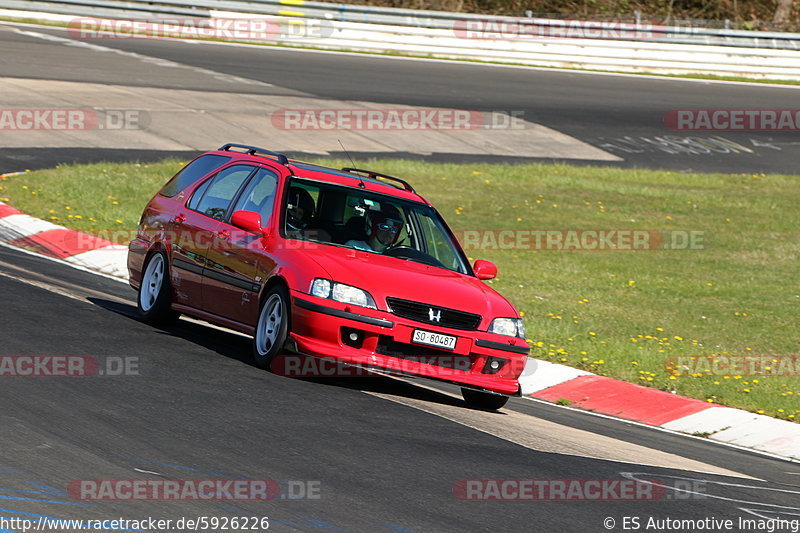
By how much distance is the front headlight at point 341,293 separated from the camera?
8641 millimetres

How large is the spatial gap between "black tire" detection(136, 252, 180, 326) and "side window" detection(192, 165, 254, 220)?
0.61m

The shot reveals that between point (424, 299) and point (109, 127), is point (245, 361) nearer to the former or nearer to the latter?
point (424, 299)

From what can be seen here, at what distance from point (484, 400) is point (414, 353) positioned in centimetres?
100

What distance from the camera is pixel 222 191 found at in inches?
411

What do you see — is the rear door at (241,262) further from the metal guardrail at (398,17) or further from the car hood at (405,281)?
the metal guardrail at (398,17)

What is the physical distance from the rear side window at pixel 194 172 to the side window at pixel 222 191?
25 centimetres

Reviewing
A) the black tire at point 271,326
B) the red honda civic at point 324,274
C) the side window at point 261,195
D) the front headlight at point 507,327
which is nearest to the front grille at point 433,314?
the red honda civic at point 324,274

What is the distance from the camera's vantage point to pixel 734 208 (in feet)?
69.7

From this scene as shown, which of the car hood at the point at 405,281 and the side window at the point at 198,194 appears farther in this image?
the side window at the point at 198,194
